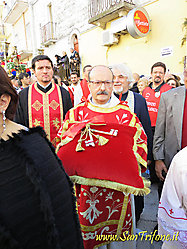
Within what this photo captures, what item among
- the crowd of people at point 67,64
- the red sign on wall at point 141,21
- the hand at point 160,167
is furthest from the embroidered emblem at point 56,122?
the crowd of people at point 67,64

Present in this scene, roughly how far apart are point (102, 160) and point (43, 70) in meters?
2.02

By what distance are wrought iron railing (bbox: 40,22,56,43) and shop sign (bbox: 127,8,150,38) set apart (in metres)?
7.92

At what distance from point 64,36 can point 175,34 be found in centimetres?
820

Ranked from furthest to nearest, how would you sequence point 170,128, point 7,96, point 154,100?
point 154,100
point 170,128
point 7,96

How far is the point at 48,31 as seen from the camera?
14.2 metres

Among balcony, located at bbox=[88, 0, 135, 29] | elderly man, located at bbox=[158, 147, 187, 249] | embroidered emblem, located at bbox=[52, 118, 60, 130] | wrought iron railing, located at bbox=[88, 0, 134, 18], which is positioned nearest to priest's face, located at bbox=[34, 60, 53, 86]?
embroidered emblem, located at bbox=[52, 118, 60, 130]

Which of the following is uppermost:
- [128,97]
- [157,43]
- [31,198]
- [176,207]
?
[157,43]

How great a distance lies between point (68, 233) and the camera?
0.97 meters

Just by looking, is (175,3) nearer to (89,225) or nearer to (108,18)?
(108,18)

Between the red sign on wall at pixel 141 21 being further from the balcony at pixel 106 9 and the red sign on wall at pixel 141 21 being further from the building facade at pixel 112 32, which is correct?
the balcony at pixel 106 9

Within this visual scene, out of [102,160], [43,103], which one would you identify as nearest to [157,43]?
[43,103]

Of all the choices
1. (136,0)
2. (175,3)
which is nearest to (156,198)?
(175,3)

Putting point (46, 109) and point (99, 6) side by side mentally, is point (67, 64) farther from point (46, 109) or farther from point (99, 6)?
point (46, 109)

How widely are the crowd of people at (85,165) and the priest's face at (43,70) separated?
0.05 feet
